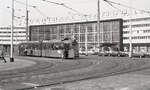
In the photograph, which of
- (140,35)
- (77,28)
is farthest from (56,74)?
(77,28)

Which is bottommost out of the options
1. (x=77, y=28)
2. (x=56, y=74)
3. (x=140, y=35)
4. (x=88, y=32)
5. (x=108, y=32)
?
(x=56, y=74)

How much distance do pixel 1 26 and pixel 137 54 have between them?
100.0m

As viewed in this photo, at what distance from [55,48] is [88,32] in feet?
221

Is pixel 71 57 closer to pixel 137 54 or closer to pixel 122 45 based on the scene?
pixel 137 54

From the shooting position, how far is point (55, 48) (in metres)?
36.6

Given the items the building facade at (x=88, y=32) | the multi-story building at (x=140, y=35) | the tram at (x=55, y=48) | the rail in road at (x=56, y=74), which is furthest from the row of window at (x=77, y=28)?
the rail in road at (x=56, y=74)

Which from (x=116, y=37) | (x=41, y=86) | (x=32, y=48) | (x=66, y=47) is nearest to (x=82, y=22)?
(x=116, y=37)

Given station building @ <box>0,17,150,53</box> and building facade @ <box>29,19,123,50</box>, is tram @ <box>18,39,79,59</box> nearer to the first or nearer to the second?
station building @ <box>0,17,150,53</box>

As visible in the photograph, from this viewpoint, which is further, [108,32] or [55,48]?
[108,32]

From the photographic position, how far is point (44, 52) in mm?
39500

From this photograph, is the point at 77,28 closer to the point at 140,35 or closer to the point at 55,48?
the point at 140,35

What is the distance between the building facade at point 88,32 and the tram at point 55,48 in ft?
160

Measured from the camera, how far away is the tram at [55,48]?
3538 centimetres

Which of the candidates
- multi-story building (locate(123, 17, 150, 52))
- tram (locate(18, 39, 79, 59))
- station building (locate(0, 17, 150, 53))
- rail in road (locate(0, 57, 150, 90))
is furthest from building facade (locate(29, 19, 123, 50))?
rail in road (locate(0, 57, 150, 90))
